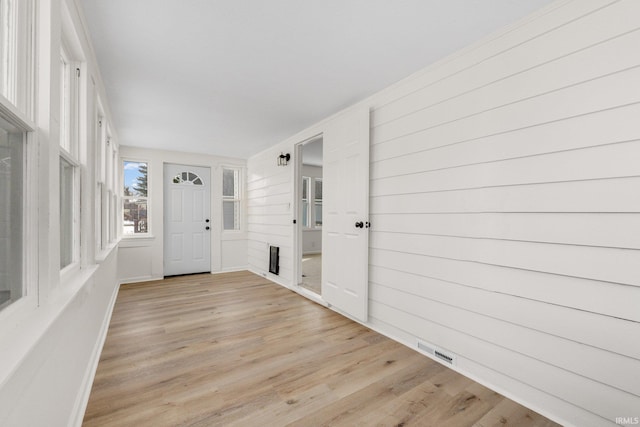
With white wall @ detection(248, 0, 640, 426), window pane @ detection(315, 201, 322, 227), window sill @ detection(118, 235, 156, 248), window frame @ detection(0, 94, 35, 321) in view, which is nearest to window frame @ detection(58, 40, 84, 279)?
window frame @ detection(0, 94, 35, 321)

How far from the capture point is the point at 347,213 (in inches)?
124

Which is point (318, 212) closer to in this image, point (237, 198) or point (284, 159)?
point (237, 198)

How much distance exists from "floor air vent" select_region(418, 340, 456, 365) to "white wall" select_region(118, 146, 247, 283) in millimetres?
4368

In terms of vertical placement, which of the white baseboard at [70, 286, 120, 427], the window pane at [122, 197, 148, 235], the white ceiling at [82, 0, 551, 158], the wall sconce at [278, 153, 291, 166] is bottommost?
the white baseboard at [70, 286, 120, 427]

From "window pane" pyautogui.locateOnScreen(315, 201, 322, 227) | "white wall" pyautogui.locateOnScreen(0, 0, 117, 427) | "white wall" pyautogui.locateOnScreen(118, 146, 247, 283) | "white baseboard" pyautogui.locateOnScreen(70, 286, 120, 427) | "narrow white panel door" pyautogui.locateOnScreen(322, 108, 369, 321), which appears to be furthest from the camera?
"window pane" pyautogui.locateOnScreen(315, 201, 322, 227)

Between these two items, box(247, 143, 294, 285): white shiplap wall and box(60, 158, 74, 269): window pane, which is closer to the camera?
box(60, 158, 74, 269): window pane

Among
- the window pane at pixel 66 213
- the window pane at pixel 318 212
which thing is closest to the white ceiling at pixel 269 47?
the window pane at pixel 66 213

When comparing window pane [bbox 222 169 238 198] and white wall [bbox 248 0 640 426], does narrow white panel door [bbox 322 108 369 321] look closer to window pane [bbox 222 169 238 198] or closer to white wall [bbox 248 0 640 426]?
white wall [bbox 248 0 640 426]

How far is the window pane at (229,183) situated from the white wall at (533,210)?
4.27 m

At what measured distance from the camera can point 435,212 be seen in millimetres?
2295

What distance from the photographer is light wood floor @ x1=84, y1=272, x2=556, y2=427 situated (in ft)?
5.44

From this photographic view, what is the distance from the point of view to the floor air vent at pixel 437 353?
2170 millimetres

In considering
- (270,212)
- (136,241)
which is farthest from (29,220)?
(136,241)

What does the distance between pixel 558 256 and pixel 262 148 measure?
4.55 m
